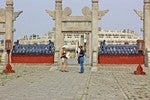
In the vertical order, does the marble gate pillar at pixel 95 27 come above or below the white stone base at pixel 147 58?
above

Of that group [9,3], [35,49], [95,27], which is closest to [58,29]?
[95,27]

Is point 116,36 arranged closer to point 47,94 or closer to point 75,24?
point 75,24

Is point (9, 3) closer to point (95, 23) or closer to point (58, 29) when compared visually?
point (58, 29)

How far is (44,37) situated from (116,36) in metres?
14.2

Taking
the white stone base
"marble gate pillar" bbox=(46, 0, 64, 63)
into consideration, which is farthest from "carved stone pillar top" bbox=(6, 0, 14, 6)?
the white stone base

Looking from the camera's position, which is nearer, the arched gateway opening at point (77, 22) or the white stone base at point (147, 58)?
the white stone base at point (147, 58)

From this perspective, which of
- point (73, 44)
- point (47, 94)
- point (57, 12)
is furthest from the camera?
point (73, 44)

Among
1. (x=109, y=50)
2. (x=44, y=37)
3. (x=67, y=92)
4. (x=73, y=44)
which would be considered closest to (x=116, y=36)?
(x=73, y=44)

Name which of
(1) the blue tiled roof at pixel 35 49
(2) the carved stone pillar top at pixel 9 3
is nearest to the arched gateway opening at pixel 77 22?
(1) the blue tiled roof at pixel 35 49

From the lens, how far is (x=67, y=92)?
12977 millimetres

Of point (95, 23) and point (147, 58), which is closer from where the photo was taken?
point (147, 58)

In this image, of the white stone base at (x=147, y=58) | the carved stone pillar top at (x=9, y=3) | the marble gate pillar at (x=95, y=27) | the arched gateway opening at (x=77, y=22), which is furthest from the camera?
the carved stone pillar top at (x=9, y=3)

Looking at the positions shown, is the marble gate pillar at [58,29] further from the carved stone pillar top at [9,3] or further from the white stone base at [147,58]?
the white stone base at [147,58]

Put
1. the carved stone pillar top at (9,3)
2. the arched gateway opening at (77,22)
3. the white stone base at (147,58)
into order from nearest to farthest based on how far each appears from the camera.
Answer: the white stone base at (147,58), the arched gateway opening at (77,22), the carved stone pillar top at (9,3)
